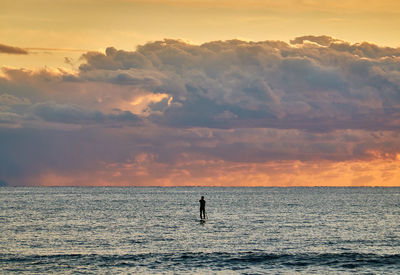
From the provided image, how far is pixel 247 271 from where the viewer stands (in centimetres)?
4125

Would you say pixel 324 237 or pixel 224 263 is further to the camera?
pixel 324 237

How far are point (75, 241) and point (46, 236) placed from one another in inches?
233

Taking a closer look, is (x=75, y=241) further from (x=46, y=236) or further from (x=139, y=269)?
(x=139, y=269)

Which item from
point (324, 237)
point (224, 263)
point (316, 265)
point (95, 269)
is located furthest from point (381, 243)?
point (95, 269)

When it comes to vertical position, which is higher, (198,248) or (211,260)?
(198,248)

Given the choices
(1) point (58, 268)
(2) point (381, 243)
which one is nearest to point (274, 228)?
(2) point (381, 243)

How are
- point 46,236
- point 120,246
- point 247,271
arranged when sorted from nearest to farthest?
point 247,271
point 120,246
point 46,236

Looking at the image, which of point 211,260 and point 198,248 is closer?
point 211,260

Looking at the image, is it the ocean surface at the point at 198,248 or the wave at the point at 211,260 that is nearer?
the ocean surface at the point at 198,248

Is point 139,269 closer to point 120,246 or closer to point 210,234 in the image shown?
point 120,246

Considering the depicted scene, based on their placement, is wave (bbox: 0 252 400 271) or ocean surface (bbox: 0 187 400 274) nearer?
ocean surface (bbox: 0 187 400 274)

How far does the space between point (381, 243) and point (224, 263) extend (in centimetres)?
1975

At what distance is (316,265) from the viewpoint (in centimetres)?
4362

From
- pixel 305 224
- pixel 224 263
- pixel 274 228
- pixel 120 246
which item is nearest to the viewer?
pixel 224 263
